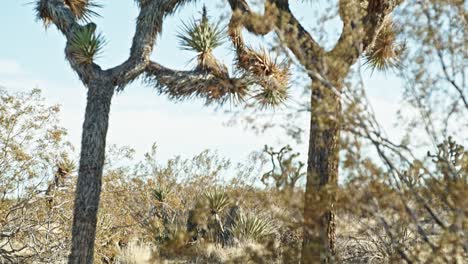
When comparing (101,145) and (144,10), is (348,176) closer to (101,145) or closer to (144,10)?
(101,145)

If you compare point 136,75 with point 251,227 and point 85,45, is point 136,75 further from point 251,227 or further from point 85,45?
point 251,227

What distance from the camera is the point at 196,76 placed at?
33.3 feet

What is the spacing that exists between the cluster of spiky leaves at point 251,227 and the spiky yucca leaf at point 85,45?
4883 mm

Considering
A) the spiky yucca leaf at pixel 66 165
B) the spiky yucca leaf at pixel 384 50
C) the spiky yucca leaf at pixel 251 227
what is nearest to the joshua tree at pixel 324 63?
the spiky yucca leaf at pixel 384 50

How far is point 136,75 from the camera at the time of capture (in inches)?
386

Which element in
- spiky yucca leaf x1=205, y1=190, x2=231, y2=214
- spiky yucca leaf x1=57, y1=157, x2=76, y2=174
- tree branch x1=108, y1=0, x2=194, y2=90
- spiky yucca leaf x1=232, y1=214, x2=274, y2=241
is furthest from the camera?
spiky yucca leaf x1=232, y1=214, x2=274, y2=241

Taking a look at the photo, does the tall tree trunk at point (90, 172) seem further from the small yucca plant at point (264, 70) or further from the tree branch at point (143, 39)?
the small yucca plant at point (264, 70)

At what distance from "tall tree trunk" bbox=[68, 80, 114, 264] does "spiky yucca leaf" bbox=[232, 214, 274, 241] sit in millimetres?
4605

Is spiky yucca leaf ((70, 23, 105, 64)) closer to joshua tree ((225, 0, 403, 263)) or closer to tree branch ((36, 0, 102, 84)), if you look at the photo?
tree branch ((36, 0, 102, 84))

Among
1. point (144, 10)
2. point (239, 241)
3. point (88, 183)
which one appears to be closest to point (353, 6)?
point (88, 183)

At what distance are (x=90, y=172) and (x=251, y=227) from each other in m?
4.84

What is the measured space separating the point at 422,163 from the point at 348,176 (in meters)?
0.39

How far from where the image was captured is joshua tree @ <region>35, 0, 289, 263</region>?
8.98 metres

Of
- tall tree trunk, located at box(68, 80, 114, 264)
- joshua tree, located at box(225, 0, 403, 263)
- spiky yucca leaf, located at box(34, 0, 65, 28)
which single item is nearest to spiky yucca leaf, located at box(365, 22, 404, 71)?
joshua tree, located at box(225, 0, 403, 263)
